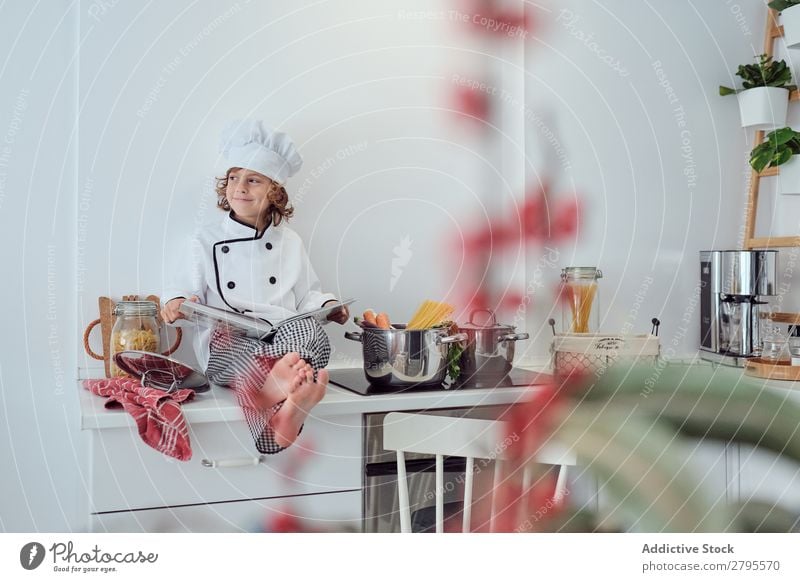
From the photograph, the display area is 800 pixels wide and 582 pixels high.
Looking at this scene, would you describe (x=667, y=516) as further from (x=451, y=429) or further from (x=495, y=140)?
(x=495, y=140)

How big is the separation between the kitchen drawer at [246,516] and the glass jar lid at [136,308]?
21 centimetres

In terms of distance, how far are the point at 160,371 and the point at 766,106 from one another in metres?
0.82

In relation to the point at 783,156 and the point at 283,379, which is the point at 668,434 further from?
the point at 783,156

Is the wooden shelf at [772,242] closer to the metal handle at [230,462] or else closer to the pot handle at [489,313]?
the pot handle at [489,313]

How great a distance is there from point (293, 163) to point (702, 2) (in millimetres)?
646

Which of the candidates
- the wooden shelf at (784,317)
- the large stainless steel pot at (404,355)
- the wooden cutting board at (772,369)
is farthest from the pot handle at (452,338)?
the wooden shelf at (784,317)

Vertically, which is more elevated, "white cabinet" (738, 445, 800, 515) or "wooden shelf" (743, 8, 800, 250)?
"wooden shelf" (743, 8, 800, 250)

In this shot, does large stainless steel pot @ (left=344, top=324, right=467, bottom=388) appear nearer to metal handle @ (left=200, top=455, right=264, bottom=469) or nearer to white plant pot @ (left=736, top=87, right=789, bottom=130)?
metal handle @ (left=200, top=455, right=264, bottom=469)

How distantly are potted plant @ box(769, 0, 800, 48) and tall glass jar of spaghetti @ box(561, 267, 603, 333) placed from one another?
1.20 feet

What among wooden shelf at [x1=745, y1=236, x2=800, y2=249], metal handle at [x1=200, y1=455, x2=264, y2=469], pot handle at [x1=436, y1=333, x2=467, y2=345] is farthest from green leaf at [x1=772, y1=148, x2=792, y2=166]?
metal handle at [x1=200, y1=455, x2=264, y2=469]

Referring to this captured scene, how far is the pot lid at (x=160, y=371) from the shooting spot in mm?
765

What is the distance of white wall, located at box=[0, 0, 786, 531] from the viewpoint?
878 mm

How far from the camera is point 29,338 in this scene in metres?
0.88

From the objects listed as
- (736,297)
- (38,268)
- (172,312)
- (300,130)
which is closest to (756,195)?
(736,297)
